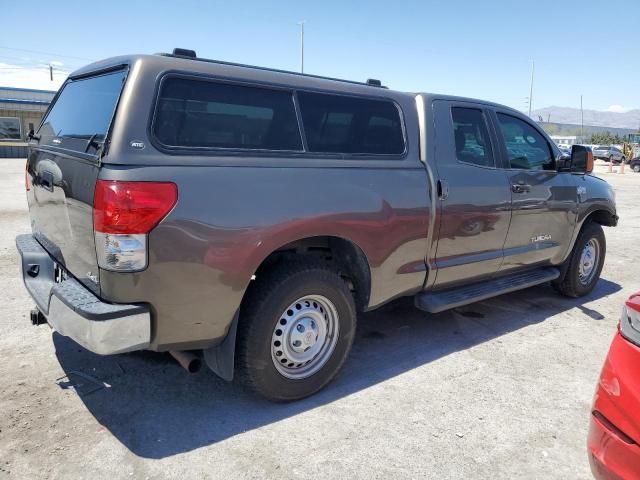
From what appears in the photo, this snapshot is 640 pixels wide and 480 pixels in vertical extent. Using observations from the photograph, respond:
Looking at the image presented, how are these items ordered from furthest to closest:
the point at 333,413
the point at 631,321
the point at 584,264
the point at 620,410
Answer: the point at 584,264 → the point at 333,413 → the point at 631,321 → the point at 620,410

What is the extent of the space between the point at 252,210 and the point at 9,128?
121 ft

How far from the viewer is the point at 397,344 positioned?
165 inches

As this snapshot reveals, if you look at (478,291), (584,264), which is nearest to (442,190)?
(478,291)

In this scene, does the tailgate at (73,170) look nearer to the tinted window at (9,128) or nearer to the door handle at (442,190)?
the door handle at (442,190)

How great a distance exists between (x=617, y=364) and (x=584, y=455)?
108 cm

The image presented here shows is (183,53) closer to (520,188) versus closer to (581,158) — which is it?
(520,188)

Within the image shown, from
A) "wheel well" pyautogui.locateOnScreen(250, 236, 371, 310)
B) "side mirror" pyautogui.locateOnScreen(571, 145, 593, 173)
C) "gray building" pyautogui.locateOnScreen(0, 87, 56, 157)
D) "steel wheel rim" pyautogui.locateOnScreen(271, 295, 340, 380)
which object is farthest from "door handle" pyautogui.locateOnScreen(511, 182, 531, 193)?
"gray building" pyautogui.locateOnScreen(0, 87, 56, 157)

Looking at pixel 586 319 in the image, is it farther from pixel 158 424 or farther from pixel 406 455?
pixel 158 424

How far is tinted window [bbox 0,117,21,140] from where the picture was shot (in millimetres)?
32469

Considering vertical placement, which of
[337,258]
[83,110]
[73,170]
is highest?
[83,110]

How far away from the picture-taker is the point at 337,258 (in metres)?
3.48

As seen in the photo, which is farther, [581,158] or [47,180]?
[581,158]

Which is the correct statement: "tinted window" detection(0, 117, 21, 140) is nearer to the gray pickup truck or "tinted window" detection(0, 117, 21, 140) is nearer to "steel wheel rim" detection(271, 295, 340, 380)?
the gray pickup truck

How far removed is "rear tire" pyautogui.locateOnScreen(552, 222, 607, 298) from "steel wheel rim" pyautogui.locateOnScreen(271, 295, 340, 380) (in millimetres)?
3329
